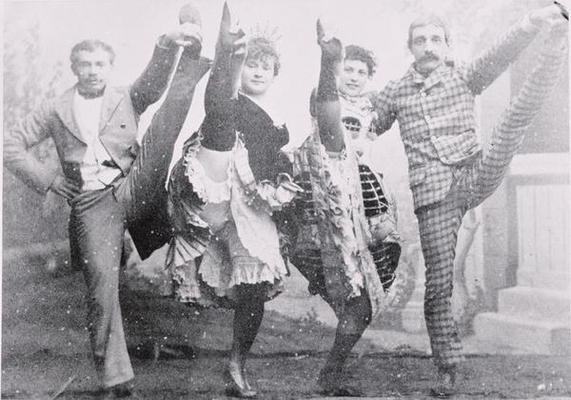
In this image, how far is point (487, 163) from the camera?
11.3 feet

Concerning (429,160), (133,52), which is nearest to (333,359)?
(429,160)

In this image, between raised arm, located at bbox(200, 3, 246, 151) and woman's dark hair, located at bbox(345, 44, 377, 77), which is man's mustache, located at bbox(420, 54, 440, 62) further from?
raised arm, located at bbox(200, 3, 246, 151)

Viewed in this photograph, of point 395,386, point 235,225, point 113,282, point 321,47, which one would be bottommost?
point 395,386

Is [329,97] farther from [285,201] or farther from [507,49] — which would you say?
[507,49]

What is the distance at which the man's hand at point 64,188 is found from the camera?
11.3 feet

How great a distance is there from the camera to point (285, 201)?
340 centimetres

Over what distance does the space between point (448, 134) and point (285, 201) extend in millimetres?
816

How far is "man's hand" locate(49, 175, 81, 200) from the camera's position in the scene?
11.3 feet

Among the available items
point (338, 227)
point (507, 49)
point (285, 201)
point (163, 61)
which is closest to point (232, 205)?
point (285, 201)

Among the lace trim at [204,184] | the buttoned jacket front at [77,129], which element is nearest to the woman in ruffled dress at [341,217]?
the lace trim at [204,184]

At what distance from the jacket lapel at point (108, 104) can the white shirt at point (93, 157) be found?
0.9 inches

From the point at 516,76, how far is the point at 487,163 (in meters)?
0.46

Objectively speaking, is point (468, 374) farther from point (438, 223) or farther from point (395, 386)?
point (438, 223)

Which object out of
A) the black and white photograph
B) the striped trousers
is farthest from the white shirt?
the striped trousers
